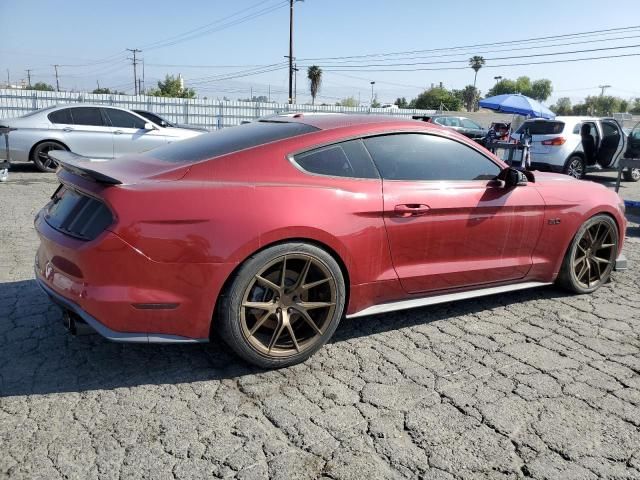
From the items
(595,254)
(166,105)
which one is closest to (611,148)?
(595,254)

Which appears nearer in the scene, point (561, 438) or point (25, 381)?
point (561, 438)

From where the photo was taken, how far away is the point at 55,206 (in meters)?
3.14

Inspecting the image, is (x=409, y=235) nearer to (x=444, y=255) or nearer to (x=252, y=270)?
(x=444, y=255)

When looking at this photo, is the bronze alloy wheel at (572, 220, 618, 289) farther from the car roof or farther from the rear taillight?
the rear taillight

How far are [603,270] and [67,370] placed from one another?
435 centimetres

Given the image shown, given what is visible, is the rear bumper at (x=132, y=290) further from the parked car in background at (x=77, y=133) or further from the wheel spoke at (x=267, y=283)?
the parked car in background at (x=77, y=133)

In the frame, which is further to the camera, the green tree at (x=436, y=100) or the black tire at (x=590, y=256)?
the green tree at (x=436, y=100)

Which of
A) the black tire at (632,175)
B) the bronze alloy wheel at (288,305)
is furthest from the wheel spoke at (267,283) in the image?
the black tire at (632,175)

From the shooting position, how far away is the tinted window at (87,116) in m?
10.6

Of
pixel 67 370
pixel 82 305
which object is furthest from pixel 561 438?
pixel 67 370

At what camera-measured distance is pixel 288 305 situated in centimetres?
301

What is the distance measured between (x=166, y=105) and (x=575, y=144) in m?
15.9

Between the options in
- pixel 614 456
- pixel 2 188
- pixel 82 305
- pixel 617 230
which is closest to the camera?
pixel 614 456

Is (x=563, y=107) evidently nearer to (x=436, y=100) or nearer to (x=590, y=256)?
(x=436, y=100)
